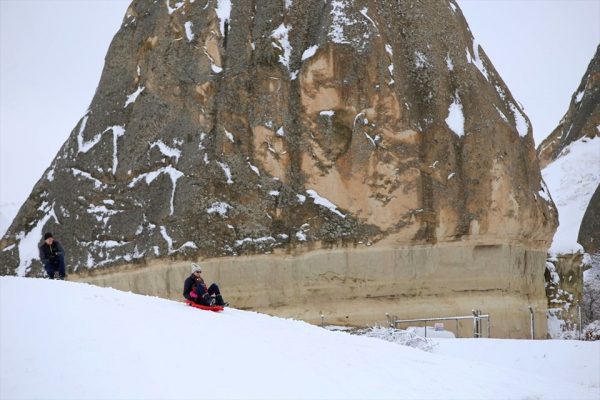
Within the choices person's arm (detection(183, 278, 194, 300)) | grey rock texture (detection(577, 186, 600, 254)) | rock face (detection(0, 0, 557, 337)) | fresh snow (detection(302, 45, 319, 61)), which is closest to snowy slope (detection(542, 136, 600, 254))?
grey rock texture (detection(577, 186, 600, 254))

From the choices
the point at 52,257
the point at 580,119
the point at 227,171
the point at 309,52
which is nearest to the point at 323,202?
the point at 227,171

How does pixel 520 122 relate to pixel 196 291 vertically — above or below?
above

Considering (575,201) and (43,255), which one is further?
(575,201)

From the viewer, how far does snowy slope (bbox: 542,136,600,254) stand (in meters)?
67.2

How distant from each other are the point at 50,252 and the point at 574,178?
166ft

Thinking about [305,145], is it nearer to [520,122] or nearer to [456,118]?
[456,118]

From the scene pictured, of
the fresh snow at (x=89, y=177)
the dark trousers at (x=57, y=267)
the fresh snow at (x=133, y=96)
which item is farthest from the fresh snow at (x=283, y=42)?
the dark trousers at (x=57, y=267)

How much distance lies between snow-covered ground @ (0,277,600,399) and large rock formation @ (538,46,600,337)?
21.0 meters

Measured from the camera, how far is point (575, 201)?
69.1 metres

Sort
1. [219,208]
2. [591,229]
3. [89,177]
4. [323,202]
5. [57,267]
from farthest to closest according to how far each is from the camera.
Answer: [591,229], [89,177], [219,208], [323,202], [57,267]

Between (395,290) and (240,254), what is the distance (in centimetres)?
568

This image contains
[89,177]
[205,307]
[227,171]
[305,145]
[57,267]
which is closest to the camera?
[205,307]

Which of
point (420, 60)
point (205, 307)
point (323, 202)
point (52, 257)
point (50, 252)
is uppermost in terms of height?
point (420, 60)

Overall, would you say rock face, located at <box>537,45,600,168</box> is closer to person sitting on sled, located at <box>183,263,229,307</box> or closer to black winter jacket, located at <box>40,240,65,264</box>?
black winter jacket, located at <box>40,240,65,264</box>
